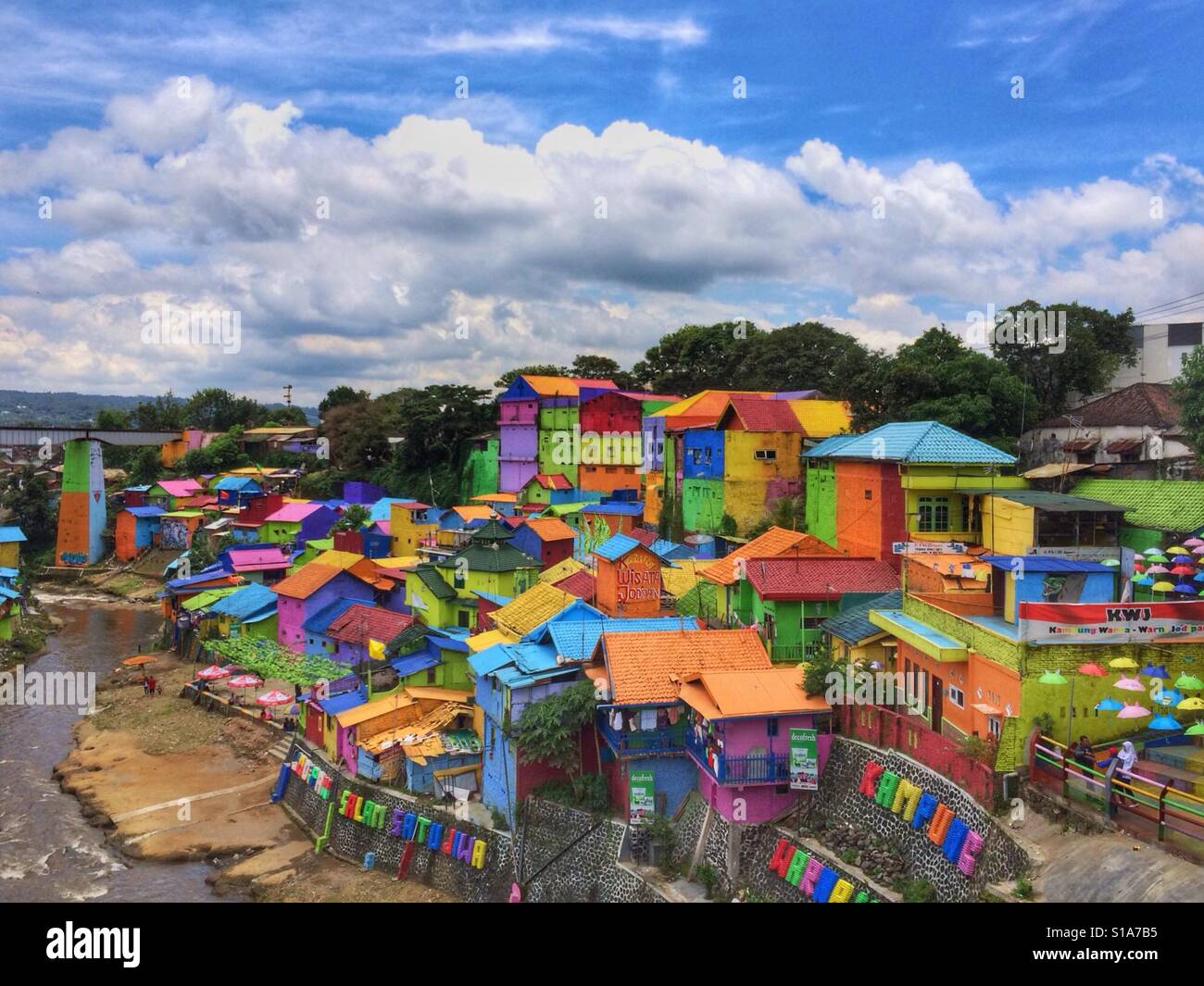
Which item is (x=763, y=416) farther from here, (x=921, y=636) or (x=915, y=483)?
(x=921, y=636)

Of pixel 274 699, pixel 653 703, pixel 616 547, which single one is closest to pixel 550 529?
pixel 616 547

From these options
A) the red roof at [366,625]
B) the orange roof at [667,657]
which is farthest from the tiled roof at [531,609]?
the red roof at [366,625]

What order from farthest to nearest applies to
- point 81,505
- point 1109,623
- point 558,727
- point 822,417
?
point 81,505 < point 822,417 < point 558,727 < point 1109,623

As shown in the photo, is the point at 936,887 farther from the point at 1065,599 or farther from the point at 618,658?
the point at 618,658

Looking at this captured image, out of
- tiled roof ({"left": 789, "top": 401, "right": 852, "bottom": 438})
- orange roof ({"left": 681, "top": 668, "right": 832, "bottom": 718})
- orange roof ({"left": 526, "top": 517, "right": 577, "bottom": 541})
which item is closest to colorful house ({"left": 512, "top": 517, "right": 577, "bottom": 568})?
orange roof ({"left": 526, "top": 517, "right": 577, "bottom": 541})

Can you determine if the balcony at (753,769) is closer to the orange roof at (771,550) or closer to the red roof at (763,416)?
the orange roof at (771,550)

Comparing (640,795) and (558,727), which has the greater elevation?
(558,727)

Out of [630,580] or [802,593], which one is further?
[630,580]
